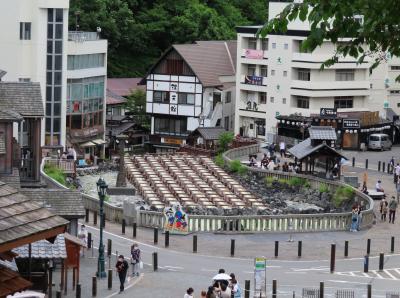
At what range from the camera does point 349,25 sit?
19172 mm

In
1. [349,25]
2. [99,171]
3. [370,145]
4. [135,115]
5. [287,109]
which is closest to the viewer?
[349,25]

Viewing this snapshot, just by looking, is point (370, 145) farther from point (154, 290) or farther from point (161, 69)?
point (154, 290)

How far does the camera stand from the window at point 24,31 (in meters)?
86.0

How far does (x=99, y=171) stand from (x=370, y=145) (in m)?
21.3

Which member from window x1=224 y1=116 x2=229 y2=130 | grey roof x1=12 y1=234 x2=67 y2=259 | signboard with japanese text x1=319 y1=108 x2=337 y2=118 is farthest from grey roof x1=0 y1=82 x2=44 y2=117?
window x1=224 y1=116 x2=229 y2=130

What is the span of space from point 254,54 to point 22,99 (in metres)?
50.9

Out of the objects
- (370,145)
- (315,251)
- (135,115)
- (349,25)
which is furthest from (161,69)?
(349,25)

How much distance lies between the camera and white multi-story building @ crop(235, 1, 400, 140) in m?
94.1

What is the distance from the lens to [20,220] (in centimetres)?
1950

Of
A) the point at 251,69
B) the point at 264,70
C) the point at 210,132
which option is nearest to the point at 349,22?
the point at 210,132

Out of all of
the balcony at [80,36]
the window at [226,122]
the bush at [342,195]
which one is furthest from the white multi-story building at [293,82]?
the bush at [342,195]

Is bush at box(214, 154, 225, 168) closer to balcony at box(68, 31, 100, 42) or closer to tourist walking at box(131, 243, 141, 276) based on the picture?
balcony at box(68, 31, 100, 42)

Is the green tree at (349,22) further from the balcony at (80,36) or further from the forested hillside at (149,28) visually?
the forested hillside at (149,28)

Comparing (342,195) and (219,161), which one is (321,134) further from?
(219,161)
